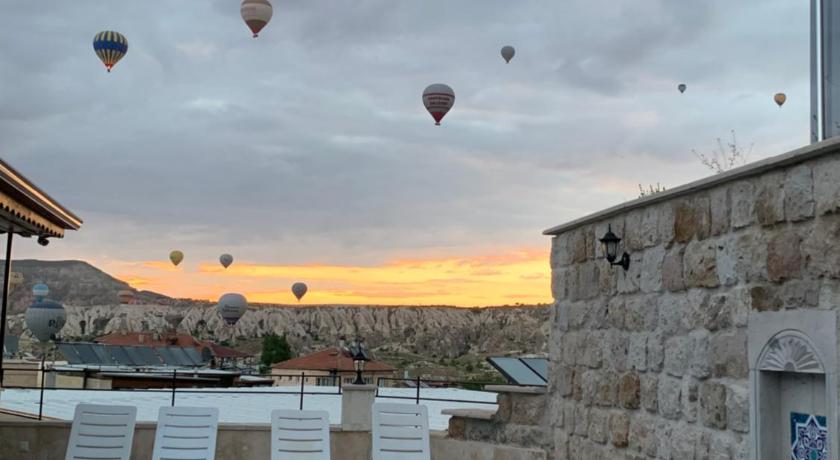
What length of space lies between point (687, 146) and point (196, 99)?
10.0 meters

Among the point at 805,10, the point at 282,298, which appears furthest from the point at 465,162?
the point at 282,298

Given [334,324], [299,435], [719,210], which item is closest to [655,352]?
[719,210]

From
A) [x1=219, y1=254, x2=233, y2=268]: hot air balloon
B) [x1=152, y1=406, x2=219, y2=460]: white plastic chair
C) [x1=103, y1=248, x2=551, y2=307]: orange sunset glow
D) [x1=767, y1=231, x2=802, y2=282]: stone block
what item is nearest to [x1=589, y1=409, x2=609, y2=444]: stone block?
[x1=767, y1=231, x2=802, y2=282]: stone block

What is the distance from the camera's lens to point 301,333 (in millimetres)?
57375

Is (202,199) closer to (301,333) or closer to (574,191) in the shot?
(574,191)

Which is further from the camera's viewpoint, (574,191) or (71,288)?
(71,288)

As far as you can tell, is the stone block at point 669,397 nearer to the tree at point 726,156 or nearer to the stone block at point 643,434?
the stone block at point 643,434

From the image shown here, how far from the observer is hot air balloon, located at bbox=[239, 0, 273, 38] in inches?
1003

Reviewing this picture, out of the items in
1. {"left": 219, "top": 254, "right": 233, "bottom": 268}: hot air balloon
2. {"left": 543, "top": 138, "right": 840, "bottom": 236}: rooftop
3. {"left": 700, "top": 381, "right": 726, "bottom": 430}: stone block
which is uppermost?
{"left": 219, "top": 254, "right": 233, "bottom": 268}: hot air balloon

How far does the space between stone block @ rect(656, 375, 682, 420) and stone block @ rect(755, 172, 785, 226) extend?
1208 mm

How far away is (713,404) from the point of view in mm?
4516

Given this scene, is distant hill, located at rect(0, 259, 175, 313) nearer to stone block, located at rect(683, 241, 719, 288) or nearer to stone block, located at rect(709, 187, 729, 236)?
stone block, located at rect(683, 241, 719, 288)

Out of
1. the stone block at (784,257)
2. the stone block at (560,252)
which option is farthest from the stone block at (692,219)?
A: the stone block at (560,252)

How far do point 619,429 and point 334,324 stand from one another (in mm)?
51471
